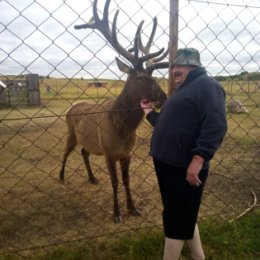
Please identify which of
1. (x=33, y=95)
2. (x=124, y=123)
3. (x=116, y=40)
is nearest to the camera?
(x=116, y=40)

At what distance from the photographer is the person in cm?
247

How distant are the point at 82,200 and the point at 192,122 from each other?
3237mm

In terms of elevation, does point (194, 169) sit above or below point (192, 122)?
below

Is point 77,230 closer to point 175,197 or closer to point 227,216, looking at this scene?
point 227,216

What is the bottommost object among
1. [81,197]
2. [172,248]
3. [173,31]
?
[81,197]

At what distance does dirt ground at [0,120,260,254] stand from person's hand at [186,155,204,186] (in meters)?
1.37

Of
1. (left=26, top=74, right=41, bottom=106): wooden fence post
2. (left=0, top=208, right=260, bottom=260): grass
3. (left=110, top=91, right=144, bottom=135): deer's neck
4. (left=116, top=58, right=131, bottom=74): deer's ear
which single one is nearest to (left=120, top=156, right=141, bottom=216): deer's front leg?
(left=110, top=91, right=144, bottom=135): deer's neck

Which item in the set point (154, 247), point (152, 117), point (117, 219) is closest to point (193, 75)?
point (152, 117)

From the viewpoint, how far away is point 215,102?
247 centimetres

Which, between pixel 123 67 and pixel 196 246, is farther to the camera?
pixel 123 67

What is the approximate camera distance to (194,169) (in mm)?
2504

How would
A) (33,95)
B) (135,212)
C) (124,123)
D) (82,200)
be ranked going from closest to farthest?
(124,123), (135,212), (82,200), (33,95)

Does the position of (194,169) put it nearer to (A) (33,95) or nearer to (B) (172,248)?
(B) (172,248)

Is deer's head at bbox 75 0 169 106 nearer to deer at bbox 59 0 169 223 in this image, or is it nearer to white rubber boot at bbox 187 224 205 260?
deer at bbox 59 0 169 223
